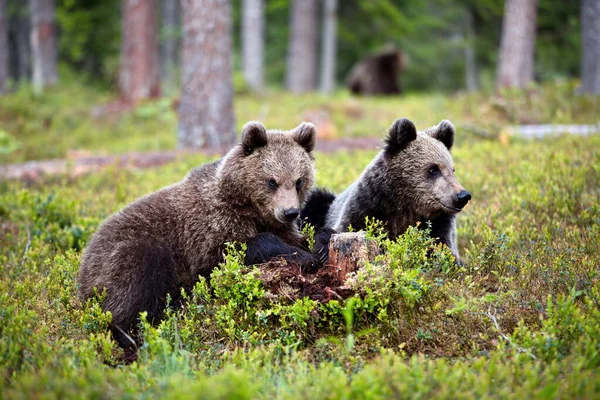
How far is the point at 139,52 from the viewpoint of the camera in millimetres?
18859

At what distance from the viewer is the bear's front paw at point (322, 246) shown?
5.44 metres

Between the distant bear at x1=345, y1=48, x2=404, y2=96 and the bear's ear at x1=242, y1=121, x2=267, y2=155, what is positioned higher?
the distant bear at x1=345, y1=48, x2=404, y2=96

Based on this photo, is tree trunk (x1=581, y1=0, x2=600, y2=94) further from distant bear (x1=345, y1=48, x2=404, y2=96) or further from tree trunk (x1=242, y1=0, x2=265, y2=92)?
tree trunk (x1=242, y1=0, x2=265, y2=92)

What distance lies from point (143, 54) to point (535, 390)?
683 inches

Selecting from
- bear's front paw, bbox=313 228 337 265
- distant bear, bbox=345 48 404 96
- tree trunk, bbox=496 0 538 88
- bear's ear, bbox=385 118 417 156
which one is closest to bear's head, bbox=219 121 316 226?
bear's front paw, bbox=313 228 337 265

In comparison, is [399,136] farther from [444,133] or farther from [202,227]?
[202,227]

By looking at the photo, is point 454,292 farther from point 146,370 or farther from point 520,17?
point 520,17

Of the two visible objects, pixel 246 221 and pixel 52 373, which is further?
pixel 246 221

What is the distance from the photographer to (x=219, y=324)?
4.95 metres

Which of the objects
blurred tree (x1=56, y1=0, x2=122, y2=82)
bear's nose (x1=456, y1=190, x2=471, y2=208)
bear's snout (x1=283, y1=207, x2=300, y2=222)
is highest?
blurred tree (x1=56, y1=0, x2=122, y2=82)

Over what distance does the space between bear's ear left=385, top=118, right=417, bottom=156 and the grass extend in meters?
1.13

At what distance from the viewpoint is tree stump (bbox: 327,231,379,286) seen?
507 cm

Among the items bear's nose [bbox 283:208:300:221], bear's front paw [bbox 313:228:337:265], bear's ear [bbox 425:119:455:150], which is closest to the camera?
bear's nose [bbox 283:208:300:221]

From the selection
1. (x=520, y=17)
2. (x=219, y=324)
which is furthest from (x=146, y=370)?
(x=520, y=17)
